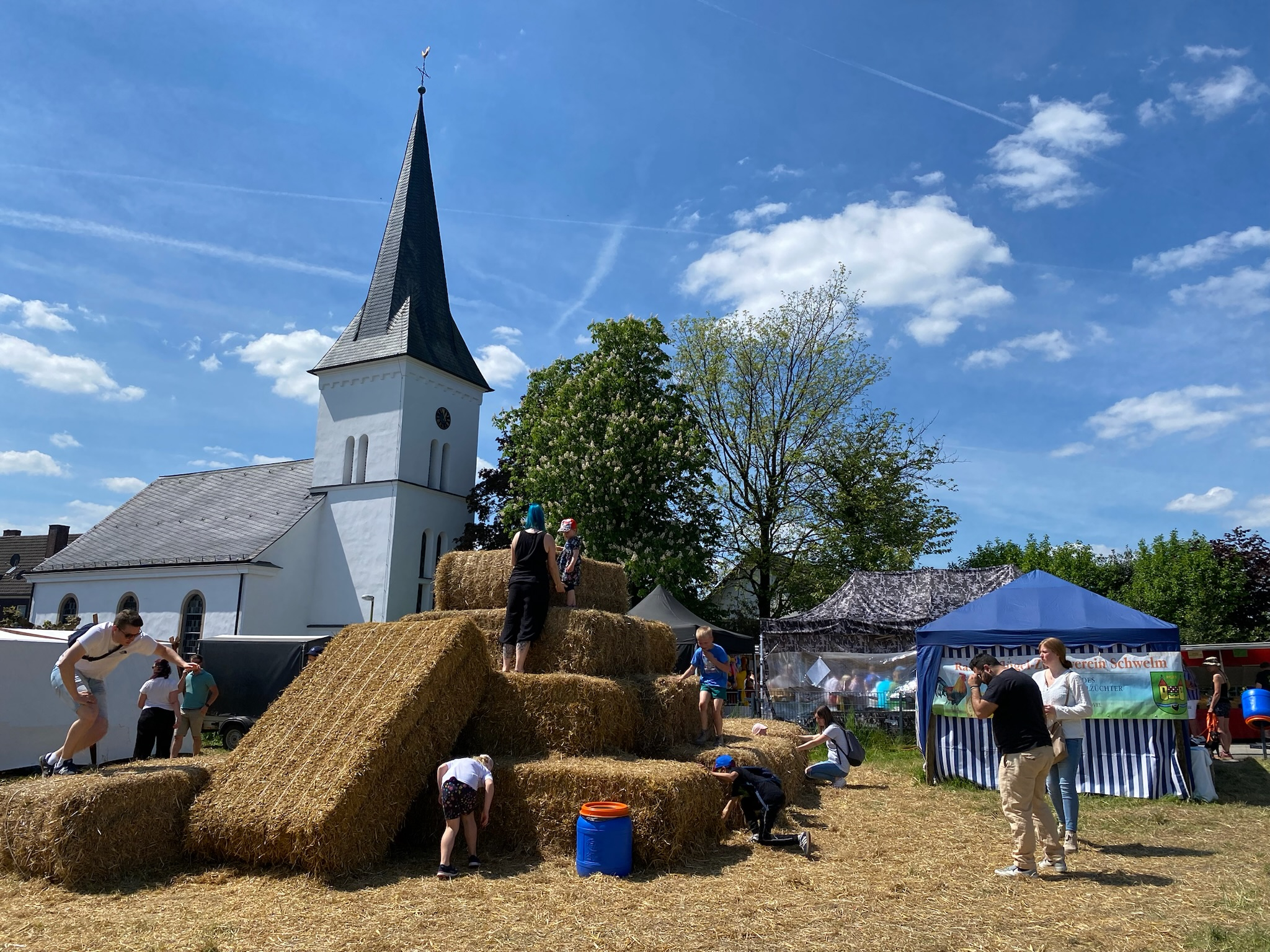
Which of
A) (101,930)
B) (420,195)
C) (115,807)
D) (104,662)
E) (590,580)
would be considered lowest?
(101,930)

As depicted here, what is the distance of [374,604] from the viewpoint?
3322 centimetres

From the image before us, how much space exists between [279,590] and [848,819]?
29994mm

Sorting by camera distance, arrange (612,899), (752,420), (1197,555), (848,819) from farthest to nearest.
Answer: (1197,555) → (752,420) → (848,819) → (612,899)

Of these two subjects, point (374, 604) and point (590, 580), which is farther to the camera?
point (374, 604)

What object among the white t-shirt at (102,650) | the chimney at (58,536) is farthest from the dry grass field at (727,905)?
the chimney at (58,536)

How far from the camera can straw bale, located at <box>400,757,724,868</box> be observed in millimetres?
6602

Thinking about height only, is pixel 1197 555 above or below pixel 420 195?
below

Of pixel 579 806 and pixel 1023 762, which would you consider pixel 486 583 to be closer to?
pixel 579 806

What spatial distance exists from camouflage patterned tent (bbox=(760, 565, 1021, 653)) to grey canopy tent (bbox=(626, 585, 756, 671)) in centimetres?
116

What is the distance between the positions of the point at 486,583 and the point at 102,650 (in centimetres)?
398

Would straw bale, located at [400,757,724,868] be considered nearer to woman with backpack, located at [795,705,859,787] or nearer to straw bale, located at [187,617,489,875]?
straw bale, located at [187,617,489,875]

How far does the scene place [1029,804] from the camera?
20.7ft

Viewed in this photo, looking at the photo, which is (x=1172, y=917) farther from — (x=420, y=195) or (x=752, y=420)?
(x=420, y=195)

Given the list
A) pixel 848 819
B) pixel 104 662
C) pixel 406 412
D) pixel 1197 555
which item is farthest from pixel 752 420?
pixel 104 662
